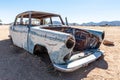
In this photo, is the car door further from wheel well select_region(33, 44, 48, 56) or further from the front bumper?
the front bumper

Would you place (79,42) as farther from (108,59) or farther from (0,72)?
(0,72)

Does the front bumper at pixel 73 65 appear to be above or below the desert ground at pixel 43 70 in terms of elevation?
above

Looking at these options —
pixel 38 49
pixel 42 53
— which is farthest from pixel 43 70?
pixel 42 53

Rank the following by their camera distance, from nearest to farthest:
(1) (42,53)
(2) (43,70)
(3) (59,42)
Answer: (3) (59,42) < (2) (43,70) < (1) (42,53)

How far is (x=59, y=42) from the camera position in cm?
416

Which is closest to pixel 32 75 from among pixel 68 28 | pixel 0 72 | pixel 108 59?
pixel 0 72

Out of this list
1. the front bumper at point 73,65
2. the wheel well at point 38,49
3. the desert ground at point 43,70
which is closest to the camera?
the front bumper at point 73,65

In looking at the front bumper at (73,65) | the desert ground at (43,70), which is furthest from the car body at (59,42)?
the desert ground at (43,70)

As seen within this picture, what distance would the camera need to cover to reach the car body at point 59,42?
4164mm

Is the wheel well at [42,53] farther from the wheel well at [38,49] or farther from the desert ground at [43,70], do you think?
the desert ground at [43,70]

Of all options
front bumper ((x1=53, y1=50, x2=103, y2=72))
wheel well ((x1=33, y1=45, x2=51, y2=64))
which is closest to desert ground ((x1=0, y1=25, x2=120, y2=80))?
wheel well ((x1=33, y1=45, x2=51, y2=64))

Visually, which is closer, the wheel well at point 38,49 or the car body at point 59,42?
the car body at point 59,42

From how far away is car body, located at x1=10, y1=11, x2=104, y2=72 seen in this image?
4.16 metres

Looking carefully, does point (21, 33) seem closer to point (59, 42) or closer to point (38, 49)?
point (38, 49)
